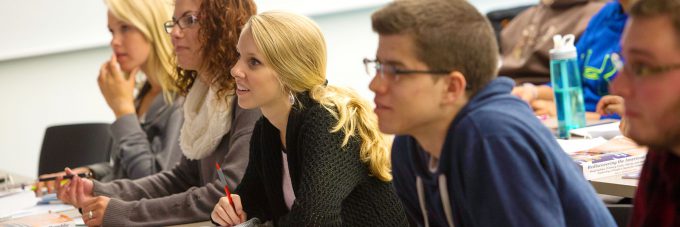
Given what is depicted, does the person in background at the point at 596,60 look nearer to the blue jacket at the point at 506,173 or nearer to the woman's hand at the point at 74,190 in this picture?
the woman's hand at the point at 74,190

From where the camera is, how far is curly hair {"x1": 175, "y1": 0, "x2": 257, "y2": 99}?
257cm

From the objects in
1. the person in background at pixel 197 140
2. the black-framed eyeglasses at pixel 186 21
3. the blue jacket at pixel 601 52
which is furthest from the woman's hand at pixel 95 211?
the blue jacket at pixel 601 52

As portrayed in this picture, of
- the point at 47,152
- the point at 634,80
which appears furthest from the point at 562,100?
the point at 47,152

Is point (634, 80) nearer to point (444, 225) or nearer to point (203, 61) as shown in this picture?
point (444, 225)

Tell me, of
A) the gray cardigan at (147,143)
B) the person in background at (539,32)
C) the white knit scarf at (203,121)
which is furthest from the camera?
the person in background at (539,32)

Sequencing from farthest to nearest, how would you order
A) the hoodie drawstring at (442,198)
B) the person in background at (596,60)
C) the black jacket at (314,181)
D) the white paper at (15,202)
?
the person in background at (596,60) < the white paper at (15,202) < the black jacket at (314,181) < the hoodie drawstring at (442,198)

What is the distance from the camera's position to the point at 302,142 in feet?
6.75

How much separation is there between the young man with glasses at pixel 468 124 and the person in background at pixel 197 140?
3.25ft

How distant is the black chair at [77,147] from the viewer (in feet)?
13.3

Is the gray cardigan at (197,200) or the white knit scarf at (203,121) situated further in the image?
the white knit scarf at (203,121)

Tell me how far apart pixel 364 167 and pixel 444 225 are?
489 mm

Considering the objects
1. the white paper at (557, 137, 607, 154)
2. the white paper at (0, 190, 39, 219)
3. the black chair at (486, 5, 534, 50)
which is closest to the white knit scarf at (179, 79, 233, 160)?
the white paper at (0, 190, 39, 219)

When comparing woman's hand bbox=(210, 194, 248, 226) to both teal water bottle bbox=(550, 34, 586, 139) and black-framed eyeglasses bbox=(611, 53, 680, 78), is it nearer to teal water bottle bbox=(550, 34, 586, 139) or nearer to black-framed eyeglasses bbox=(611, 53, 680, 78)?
teal water bottle bbox=(550, 34, 586, 139)

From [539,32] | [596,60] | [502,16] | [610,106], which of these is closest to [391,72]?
[610,106]
